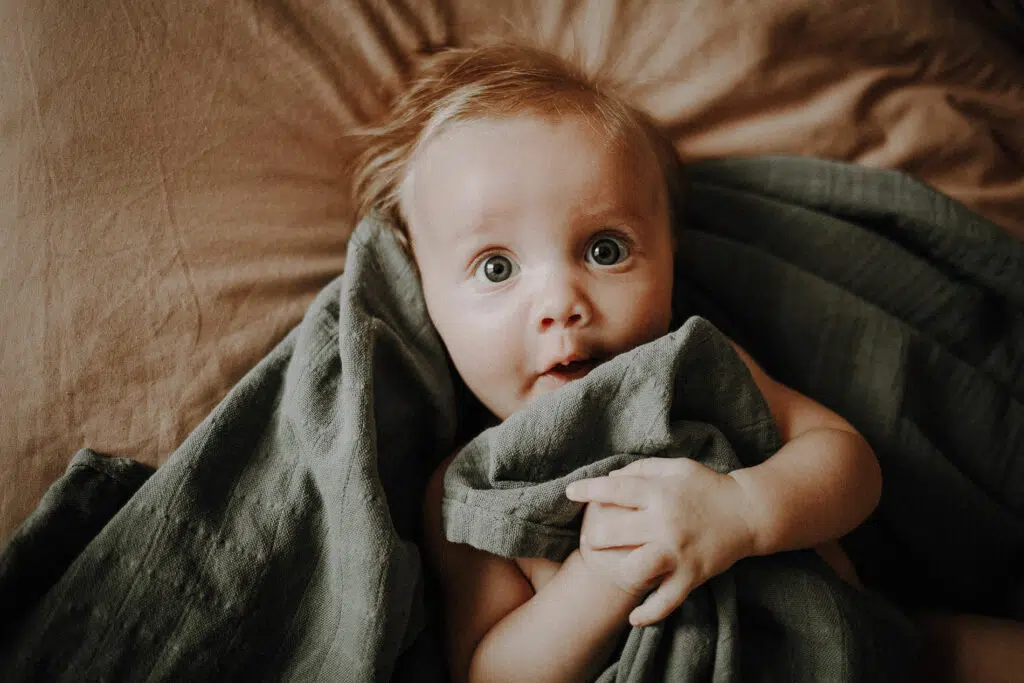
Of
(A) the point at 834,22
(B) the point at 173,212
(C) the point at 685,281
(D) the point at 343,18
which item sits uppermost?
(D) the point at 343,18

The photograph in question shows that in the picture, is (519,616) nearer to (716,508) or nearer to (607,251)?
(716,508)

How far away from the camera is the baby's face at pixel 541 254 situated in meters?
0.77

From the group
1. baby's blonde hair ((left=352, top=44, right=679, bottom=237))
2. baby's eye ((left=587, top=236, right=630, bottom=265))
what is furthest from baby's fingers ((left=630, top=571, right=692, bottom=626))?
baby's blonde hair ((left=352, top=44, right=679, bottom=237))

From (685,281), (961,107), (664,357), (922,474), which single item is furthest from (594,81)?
(922,474)

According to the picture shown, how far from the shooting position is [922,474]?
0.90 meters

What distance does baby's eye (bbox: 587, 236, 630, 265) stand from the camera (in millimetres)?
800

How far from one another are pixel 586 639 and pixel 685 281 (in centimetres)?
52

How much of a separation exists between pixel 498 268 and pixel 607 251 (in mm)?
122

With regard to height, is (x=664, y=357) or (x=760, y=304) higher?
(x=664, y=357)

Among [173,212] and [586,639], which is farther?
[173,212]

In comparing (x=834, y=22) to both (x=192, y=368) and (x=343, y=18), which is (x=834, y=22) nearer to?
(x=343, y=18)

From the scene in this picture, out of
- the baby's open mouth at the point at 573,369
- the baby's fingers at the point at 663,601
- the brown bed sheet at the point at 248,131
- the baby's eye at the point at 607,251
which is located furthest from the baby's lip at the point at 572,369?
the brown bed sheet at the point at 248,131

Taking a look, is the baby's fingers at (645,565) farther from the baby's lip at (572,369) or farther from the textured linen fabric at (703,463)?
the baby's lip at (572,369)

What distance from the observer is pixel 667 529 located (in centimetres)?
68
